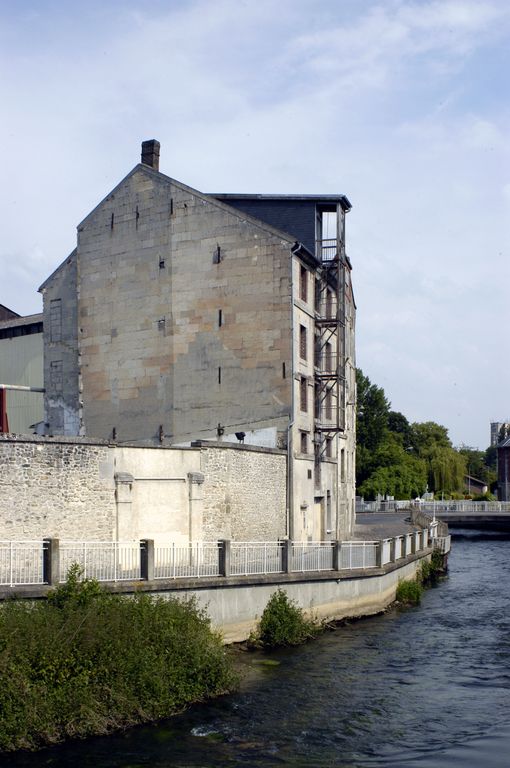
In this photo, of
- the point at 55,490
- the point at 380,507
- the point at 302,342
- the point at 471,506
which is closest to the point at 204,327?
the point at 302,342

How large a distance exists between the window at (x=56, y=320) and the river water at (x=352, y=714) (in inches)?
777

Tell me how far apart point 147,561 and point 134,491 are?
512 centimetres

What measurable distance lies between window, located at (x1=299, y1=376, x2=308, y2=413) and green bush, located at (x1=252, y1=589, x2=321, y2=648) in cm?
1305

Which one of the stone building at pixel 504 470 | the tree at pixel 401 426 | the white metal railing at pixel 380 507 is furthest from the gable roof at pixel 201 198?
the tree at pixel 401 426

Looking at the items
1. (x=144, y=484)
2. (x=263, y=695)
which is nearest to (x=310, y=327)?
(x=144, y=484)

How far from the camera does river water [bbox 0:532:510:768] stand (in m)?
15.9

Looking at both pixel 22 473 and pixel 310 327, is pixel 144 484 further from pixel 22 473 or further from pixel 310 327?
pixel 310 327

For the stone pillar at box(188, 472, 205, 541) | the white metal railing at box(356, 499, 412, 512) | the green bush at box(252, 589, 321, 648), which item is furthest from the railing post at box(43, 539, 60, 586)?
the white metal railing at box(356, 499, 412, 512)

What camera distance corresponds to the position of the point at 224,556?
77.4 ft

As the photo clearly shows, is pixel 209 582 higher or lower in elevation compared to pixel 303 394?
lower

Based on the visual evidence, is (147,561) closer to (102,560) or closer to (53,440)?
(102,560)

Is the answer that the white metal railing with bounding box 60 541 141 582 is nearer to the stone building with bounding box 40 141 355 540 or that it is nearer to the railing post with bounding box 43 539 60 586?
the railing post with bounding box 43 539 60 586

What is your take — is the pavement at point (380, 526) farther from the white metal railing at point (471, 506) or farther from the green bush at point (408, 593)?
the white metal railing at point (471, 506)

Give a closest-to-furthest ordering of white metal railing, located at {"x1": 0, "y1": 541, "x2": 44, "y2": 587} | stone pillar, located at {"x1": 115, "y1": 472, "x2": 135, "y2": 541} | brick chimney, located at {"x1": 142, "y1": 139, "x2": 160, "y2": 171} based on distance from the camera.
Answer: white metal railing, located at {"x1": 0, "y1": 541, "x2": 44, "y2": 587} → stone pillar, located at {"x1": 115, "y1": 472, "x2": 135, "y2": 541} → brick chimney, located at {"x1": 142, "y1": 139, "x2": 160, "y2": 171}
